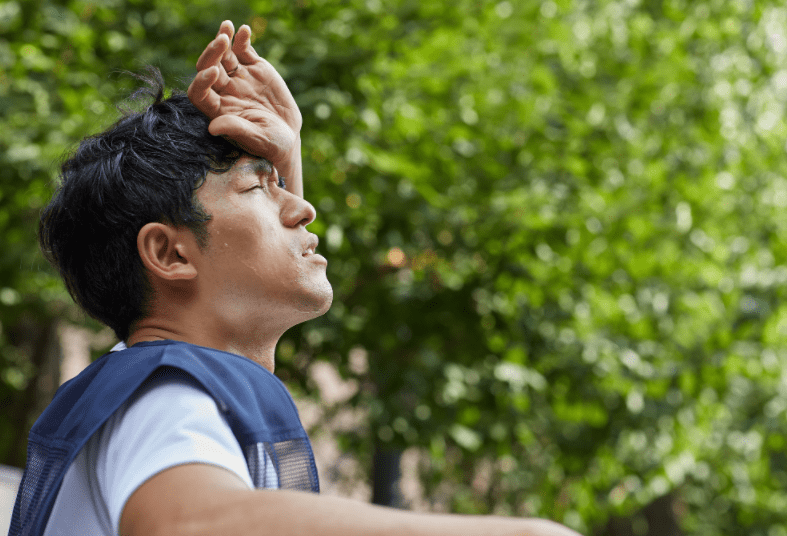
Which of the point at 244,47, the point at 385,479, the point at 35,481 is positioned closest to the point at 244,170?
the point at 244,47

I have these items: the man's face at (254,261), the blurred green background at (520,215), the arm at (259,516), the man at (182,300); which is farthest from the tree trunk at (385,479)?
the arm at (259,516)

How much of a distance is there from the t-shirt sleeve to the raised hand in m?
0.39

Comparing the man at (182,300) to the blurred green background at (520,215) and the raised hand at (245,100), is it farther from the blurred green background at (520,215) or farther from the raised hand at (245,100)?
the blurred green background at (520,215)

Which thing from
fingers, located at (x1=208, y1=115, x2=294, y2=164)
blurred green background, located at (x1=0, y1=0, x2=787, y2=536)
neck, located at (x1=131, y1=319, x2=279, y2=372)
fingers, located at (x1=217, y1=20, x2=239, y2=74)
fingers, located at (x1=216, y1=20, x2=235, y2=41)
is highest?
fingers, located at (x1=216, y1=20, x2=235, y2=41)

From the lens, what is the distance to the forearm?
567 millimetres

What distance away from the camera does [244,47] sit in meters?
1.13

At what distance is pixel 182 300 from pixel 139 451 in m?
0.31

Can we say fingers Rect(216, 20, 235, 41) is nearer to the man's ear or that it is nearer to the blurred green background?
the man's ear

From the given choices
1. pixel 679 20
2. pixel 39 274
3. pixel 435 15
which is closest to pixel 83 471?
pixel 39 274

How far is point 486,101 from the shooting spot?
3.05 meters

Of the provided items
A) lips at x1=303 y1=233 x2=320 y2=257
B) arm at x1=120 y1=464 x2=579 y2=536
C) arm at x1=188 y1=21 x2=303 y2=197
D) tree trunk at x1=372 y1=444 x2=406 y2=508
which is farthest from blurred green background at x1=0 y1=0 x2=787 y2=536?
arm at x1=120 y1=464 x2=579 y2=536

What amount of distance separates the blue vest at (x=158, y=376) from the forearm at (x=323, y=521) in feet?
0.61

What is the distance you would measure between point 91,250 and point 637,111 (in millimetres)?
2996

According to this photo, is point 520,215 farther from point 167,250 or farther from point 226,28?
point 167,250
